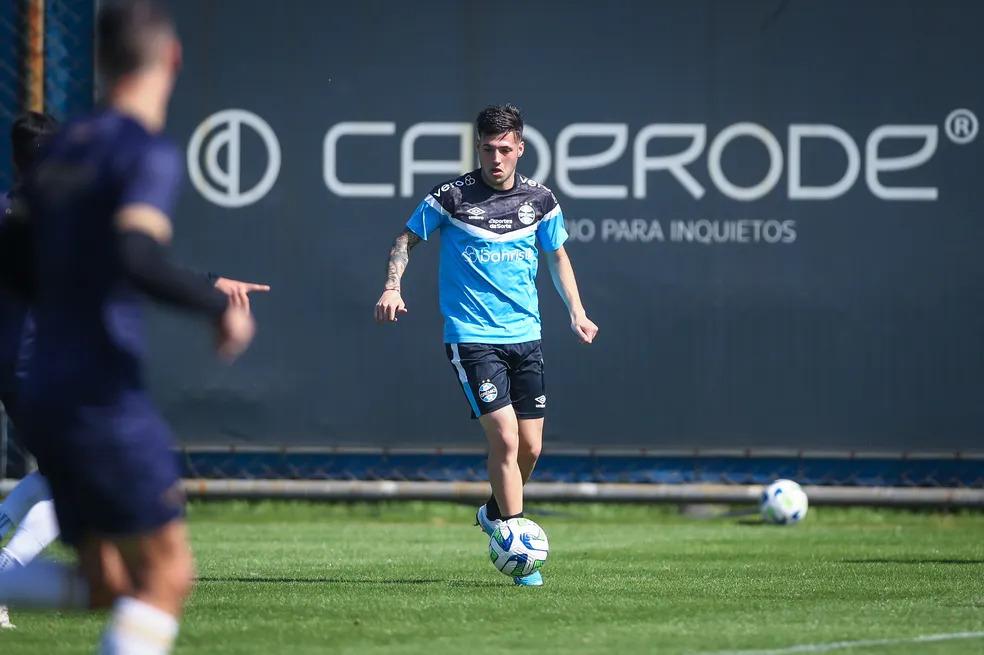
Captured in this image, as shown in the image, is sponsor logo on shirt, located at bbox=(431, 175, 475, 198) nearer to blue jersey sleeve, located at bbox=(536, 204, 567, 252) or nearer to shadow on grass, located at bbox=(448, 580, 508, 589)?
blue jersey sleeve, located at bbox=(536, 204, 567, 252)

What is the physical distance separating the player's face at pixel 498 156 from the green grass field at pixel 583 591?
6.20ft

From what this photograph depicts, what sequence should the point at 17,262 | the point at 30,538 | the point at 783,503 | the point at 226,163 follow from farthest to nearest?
the point at 226,163, the point at 783,503, the point at 30,538, the point at 17,262

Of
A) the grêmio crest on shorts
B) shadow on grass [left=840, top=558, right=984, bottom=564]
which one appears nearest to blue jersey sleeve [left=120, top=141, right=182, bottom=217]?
the grêmio crest on shorts

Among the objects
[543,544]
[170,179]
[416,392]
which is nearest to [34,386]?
[170,179]

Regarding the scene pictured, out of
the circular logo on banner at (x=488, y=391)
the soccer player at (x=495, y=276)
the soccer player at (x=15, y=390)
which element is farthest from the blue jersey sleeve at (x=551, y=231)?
the soccer player at (x=15, y=390)

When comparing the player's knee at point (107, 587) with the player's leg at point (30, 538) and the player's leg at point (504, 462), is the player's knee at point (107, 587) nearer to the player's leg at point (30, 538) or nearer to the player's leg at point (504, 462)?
the player's leg at point (30, 538)

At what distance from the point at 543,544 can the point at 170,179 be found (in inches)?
153

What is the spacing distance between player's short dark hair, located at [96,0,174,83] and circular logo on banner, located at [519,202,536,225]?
4.18 metres

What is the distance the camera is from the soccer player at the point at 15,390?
21.4 ft

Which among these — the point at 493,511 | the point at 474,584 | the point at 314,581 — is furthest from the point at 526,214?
the point at 314,581

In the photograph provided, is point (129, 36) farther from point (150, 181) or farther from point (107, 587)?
point (107, 587)

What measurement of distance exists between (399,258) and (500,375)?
736mm

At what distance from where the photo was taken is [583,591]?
7.25m

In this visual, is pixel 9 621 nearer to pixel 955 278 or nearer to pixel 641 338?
pixel 641 338
